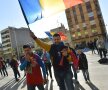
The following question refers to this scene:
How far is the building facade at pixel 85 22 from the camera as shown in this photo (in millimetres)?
85562

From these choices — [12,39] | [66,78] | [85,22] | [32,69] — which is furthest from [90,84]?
[12,39]

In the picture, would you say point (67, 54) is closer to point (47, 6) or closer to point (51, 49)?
point (51, 49)

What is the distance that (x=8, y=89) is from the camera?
12109 mm

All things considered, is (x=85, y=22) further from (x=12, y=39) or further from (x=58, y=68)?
(x=58, y=68)

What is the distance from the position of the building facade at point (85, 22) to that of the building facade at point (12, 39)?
49.0 metres

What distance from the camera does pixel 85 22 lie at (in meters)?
88.2

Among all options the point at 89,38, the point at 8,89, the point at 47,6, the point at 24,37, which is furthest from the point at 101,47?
the point at 24,37

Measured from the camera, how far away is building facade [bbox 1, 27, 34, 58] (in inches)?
5364

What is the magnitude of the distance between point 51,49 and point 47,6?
1.51 metres

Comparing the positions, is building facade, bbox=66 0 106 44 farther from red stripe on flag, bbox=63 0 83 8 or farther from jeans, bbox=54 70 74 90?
jeans, bbox=54 70 74 90

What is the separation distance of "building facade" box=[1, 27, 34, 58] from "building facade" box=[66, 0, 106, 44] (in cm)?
4900

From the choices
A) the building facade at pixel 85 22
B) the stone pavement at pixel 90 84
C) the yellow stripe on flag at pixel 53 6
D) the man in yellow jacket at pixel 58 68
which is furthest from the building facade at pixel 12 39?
the man in yellow jacket at pixel 58 68

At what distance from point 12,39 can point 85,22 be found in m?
58.9

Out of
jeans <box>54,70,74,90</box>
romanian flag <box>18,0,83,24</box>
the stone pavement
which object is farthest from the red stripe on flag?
the stone pavement
